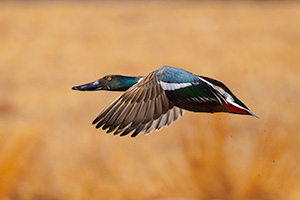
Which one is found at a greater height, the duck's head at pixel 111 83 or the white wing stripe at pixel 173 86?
the duck's head at pixel 111 83

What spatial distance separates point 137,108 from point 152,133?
158 inches

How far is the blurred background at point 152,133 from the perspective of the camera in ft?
18.3

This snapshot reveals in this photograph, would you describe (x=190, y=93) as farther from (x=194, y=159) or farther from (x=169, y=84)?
(x=194, y=159)

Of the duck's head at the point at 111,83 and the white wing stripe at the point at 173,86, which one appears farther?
the duck's head at the point at 111,83

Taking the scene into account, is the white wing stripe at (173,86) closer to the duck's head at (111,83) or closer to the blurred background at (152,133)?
the duck's head at (111,83)

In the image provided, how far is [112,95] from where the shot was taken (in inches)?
259

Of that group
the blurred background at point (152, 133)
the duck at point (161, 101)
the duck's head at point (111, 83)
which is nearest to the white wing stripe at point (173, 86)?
the duck at point (161, 101)

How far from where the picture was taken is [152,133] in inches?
244

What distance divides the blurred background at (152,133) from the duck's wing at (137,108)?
3.29 meters

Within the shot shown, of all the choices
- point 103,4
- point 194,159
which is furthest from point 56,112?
point 103,4

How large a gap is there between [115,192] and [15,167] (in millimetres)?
1079

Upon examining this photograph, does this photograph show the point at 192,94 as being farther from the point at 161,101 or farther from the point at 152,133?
the point at 152,133

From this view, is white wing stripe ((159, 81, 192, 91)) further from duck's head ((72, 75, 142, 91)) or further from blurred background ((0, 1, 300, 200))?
blurred background ((0, 1, 300, 200))

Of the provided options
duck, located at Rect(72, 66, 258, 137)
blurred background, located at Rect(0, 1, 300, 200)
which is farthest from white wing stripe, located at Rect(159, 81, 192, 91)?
blurred background, located at Rect(0, 1, 300, 200)
